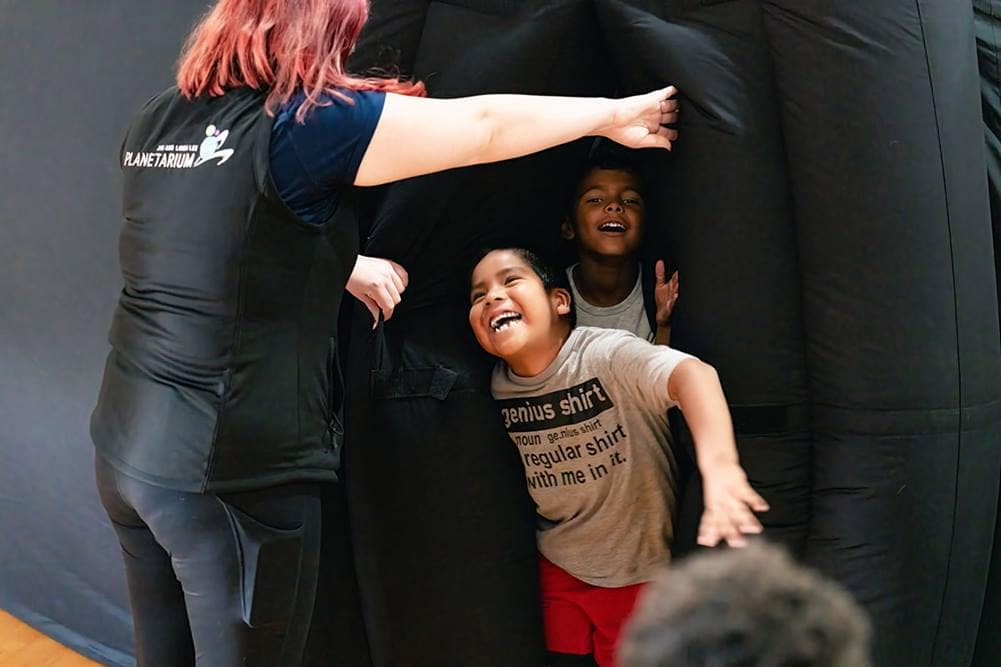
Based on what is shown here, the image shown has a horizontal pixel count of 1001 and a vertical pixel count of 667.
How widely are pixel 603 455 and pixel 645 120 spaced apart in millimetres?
456

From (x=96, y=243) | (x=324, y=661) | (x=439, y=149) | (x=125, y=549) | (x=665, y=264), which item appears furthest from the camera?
(x=96, y=243)

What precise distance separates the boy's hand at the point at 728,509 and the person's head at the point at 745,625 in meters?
0.38

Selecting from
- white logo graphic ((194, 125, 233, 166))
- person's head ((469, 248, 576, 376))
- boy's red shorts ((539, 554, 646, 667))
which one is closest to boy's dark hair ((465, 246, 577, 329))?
person's head ((469, 248, 576, 376))

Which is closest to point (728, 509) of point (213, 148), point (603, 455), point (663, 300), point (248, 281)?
point (603, 455)

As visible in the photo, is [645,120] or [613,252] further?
[613,252]

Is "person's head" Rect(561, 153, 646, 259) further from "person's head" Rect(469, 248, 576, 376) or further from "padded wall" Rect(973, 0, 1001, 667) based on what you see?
"padded wall" Rect(973, 0, 1001, 667)

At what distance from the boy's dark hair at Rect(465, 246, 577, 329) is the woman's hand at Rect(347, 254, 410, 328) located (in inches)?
4.8

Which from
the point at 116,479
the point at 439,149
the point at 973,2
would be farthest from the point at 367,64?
the point at 973,2

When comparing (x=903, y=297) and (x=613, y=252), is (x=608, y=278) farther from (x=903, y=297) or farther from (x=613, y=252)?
(x=903, y=297)

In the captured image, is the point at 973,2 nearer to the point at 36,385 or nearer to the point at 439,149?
the point at 439,149

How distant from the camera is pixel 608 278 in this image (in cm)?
156

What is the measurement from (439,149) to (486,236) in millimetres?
405

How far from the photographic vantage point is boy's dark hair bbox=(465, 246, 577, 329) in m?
1.50

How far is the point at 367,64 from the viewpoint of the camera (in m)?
1.51
